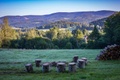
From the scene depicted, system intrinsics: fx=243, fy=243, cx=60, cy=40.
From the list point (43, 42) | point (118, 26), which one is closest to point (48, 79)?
point (118, 26)

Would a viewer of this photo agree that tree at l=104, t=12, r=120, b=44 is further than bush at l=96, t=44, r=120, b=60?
Yes

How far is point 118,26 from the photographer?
65438 millimetres

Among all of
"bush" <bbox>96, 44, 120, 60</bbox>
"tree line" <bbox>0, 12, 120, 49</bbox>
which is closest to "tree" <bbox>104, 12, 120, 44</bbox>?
"tree line" <bbox>0, 12, 120, 49</bbox>

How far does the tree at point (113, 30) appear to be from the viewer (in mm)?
65125

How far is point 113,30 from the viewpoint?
224 ft

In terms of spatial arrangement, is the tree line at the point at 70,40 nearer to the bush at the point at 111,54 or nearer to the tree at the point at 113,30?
the tree at the point at 113,30

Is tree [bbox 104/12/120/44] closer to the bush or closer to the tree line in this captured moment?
the tree line

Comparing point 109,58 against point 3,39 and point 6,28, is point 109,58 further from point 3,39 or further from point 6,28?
point 6,28

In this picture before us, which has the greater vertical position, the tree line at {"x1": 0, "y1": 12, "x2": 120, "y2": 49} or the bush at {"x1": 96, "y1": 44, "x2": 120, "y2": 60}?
the bush at {"x1": 96, "y1": 44, "x2": 120, "y2": 60}

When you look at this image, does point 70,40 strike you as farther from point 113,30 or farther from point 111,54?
point 111,54

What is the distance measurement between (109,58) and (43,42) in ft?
196

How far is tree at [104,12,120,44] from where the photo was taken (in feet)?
214

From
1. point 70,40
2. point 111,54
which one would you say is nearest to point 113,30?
point 70,40

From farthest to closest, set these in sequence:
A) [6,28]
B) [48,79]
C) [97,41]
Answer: [6,28] < [97,41] < [48,79]
